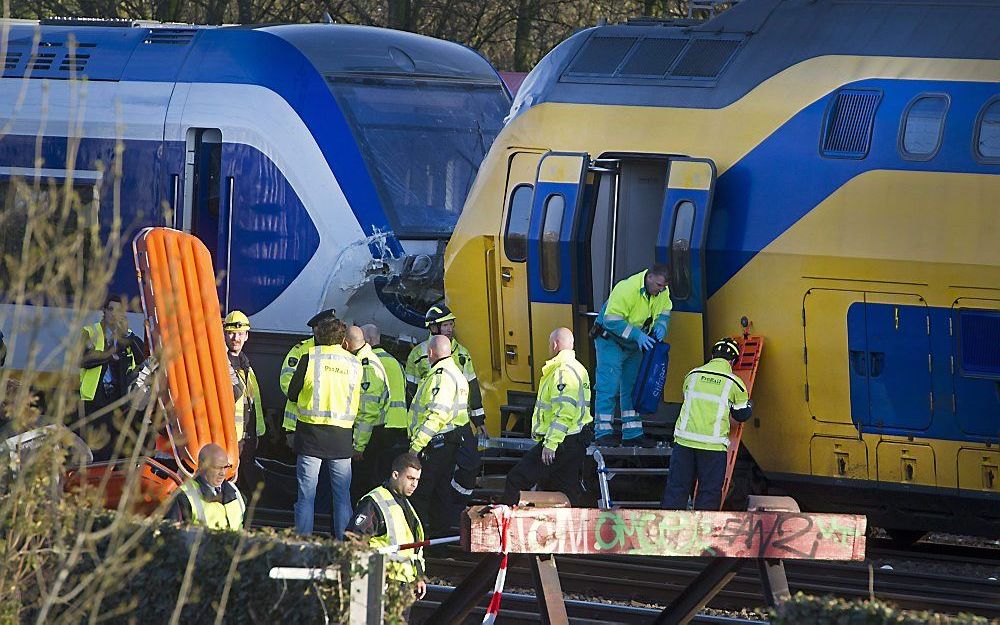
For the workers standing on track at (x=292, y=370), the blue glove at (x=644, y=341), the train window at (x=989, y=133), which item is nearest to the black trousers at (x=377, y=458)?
the workers standing on track at (x=292, y=370)

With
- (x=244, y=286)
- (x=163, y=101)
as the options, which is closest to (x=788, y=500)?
(x=244, y=286)

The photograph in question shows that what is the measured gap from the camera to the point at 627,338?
11812 millimetres

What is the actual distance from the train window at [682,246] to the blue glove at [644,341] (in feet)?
1.41

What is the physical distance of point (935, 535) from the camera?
13750mm

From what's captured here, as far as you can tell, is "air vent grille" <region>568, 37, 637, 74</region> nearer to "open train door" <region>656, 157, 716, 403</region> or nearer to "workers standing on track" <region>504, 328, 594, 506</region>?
"open train door" <region>656, 157, 716, 403</region>

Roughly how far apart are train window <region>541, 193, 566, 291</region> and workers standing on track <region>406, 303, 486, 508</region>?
2.91ft

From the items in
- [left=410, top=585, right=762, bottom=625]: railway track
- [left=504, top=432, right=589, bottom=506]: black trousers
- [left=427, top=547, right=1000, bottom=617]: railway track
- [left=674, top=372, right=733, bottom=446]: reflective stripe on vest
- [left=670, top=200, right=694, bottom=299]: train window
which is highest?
[left=670, top=200, right=694, bottom=299]: train window

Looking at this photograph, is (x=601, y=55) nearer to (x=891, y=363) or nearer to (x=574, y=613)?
(x=891, y=363)

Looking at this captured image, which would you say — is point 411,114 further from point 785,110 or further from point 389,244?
point 785,110

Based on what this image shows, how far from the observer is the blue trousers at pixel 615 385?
39.5 ft

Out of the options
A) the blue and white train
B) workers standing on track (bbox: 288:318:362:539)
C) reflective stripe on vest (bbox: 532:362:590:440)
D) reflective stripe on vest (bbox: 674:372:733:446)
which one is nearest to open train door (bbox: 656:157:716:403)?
reflective stripe on vest (bbox: 674:372:733:446)

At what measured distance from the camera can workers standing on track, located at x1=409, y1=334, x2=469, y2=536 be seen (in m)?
11.4

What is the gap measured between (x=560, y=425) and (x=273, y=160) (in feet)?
13.5

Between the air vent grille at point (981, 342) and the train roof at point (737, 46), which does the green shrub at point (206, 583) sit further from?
the train roof at point (737, 46)
